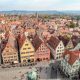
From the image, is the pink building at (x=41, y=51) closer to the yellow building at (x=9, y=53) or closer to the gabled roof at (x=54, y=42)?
the gabled roof at (x=54, y=42)

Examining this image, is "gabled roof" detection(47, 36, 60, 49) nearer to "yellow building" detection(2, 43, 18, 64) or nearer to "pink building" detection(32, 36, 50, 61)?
"pink building" detection(32, 36, 50, 61)

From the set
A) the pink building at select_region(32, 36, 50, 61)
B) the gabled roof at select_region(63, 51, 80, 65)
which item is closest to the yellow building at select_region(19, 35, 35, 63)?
the pink building at select_region(32, 36, 50, 61)

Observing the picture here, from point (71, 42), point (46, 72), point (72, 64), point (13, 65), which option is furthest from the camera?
point (71, 42)

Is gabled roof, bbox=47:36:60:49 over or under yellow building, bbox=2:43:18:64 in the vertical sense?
over

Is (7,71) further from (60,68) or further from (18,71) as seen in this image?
(60,68)

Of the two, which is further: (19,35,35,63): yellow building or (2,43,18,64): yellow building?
(19,35,35,63): yellow building

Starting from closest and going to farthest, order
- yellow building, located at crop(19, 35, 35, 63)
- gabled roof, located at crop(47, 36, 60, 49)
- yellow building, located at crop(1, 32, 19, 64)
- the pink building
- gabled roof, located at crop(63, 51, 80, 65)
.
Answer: gabled roof, located at crop(63, 51, 80, 65) < yellow building, located at crop(1, 32, 19, 64) < yellow building, located at crop(19, 35, 35, 63) < the pink building < gabled roof, located at crop(47, 36, 60, 49)

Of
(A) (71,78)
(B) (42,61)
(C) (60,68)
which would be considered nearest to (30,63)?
(B) (42,61)

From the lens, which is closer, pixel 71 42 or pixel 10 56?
pixel 10 56
